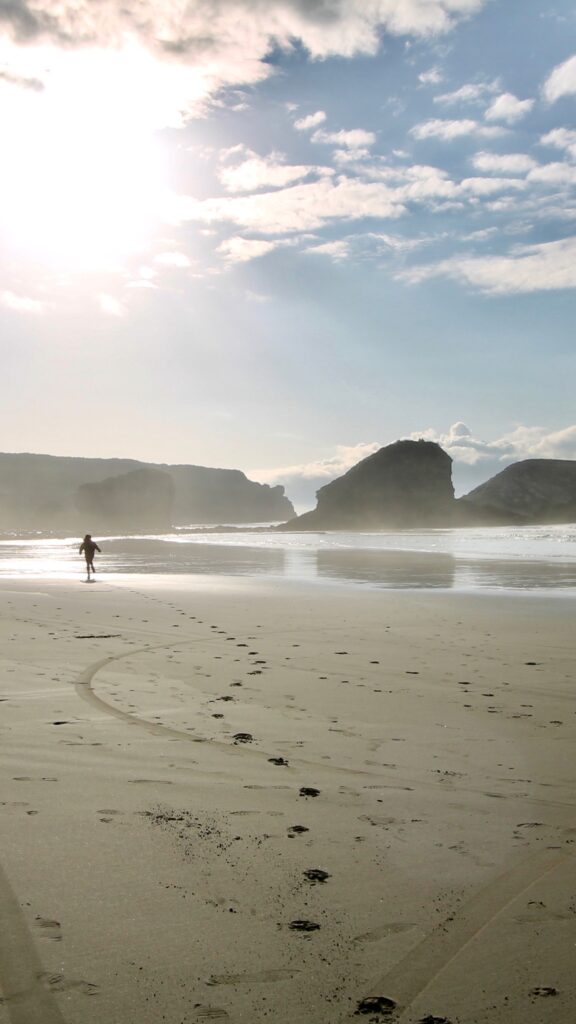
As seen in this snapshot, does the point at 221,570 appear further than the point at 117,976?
Yes

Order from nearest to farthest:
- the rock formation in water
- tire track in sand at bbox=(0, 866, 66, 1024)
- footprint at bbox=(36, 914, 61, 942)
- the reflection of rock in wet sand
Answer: tire track in sand at bbox=(0, 866, 66, 1024) → footprint at bbox=(36, 914, 61, 942) → the reflection of rock in wet sand → the rock formation in water

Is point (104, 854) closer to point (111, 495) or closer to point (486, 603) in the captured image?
point (486, 603)

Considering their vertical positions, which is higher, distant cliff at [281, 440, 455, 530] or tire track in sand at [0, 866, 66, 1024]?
distant cliff at [281, 440, 455, 530]

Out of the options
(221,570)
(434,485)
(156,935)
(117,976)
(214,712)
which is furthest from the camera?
→ (434,485)

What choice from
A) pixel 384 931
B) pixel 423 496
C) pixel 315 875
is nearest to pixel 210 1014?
pixel 384 931

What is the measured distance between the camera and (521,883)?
344 cm

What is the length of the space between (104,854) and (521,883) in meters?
2.04

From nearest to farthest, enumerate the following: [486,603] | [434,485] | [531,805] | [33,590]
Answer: [531,805] < [486,603] < [33,590] < [434,485]

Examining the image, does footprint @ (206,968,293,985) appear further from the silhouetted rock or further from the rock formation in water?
the silhouetted rock

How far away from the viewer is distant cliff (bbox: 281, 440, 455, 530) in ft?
511

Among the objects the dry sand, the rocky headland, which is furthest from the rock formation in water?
the dry sand

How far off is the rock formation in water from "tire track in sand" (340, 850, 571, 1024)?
478 feet

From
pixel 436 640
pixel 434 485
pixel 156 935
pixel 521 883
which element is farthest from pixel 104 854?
pixel 434 485

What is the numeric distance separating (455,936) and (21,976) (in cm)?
171
